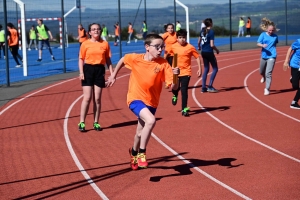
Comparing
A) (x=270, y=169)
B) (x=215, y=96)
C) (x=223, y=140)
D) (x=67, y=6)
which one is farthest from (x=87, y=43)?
(x=67, y=6)

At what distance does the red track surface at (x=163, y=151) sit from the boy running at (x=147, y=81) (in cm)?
66

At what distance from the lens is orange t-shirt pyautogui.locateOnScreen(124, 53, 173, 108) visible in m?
8.16

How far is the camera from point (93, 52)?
11.4 meters

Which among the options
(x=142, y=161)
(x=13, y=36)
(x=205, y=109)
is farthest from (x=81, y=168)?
(x=13, y=36)

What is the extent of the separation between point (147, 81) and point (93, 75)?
337 cm

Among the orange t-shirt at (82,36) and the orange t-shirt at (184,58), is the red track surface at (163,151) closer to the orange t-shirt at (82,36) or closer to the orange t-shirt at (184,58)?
the orange t-shirt at (184,58)

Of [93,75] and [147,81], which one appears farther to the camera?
[93,75]

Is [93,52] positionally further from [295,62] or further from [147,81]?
[295,62]

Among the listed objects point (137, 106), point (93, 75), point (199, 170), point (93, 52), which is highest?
point (93, 52)

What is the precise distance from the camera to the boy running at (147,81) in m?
8.05

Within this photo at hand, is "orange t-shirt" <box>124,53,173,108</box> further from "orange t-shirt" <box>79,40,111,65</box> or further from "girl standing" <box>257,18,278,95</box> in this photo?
"girl standing" <box>257,18,278,95</box>

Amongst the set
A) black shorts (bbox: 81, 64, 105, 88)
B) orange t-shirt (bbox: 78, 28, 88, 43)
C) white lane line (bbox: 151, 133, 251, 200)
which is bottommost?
white lane line (bbox: 151, 133, 251, 200)

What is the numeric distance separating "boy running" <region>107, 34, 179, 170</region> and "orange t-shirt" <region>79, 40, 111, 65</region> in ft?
9.95

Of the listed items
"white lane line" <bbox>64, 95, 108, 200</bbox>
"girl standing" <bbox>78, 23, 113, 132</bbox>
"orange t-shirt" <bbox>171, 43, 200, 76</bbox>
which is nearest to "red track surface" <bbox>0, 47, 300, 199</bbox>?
"white lane line" <bbox>64, 95, 108, 200</bbox>
